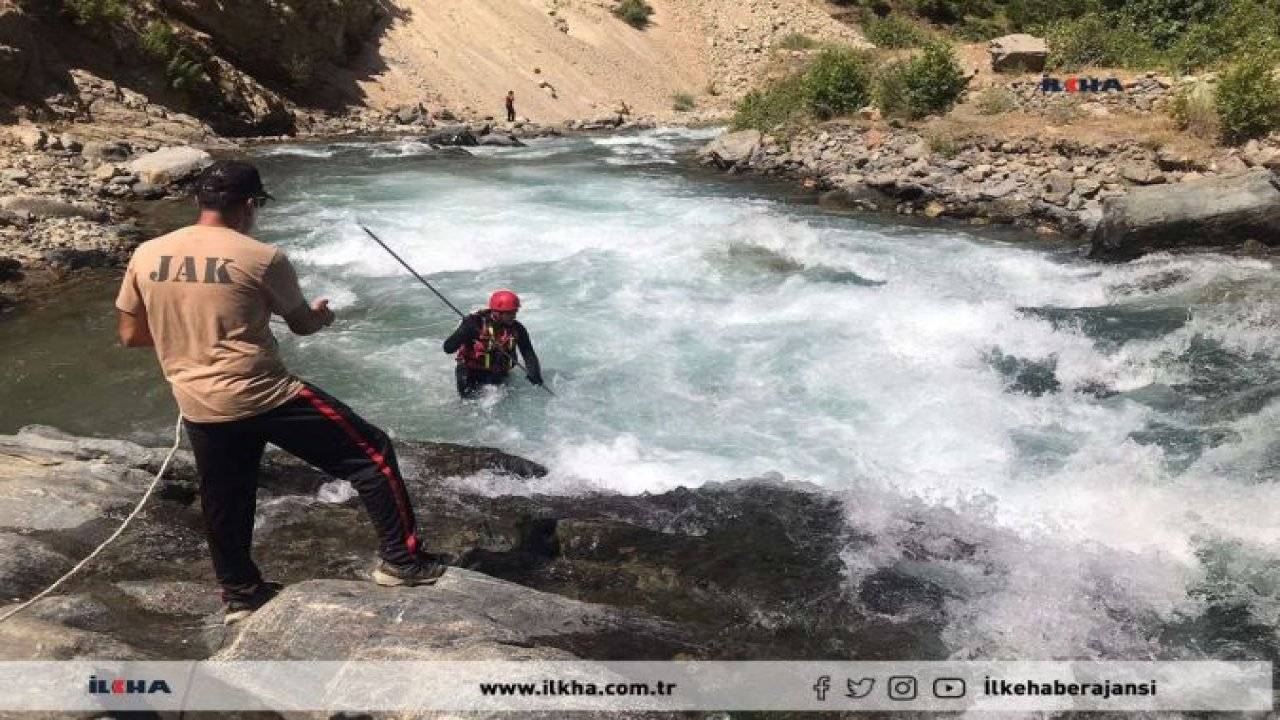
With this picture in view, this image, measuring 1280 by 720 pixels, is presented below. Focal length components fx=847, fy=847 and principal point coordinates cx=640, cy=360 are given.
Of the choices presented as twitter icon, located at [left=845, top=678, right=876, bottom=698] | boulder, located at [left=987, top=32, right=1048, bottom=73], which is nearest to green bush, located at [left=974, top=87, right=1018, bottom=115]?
boulder, located at [left=987, top=32, right=1048, bottom=73]

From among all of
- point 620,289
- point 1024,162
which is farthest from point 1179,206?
point 620,289

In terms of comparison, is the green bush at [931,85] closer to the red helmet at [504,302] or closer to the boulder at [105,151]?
the red helmet at [504,302]

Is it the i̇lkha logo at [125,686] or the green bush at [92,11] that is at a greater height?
the green bush at [92,11]

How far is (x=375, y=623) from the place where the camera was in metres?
3.45

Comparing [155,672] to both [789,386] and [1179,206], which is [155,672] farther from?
[1179,206]

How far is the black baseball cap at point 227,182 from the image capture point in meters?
3.27

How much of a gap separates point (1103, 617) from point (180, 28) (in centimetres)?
Answer: 2863

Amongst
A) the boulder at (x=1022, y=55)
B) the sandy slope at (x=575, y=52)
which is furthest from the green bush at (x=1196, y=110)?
the sandy slope at (x=575, y=52)

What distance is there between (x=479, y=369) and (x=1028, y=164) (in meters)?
12.0

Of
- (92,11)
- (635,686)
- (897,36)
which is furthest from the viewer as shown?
(897,36)

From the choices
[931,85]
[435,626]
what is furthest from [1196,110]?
[435,626]

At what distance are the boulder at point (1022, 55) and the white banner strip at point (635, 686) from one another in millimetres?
19452

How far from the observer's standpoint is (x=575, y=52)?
1619 inches

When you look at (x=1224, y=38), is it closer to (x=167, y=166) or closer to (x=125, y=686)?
(x=167, y=166)
